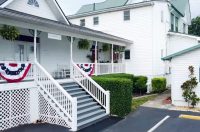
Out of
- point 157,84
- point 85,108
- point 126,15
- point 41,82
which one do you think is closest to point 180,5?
point 126,15

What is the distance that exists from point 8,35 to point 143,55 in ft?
47.2

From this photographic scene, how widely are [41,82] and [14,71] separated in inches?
62.2

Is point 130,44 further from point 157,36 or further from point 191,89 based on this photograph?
point 191,89

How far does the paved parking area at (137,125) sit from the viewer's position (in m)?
10.6

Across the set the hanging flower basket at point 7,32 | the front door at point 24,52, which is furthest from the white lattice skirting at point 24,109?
the front door at point 24,52

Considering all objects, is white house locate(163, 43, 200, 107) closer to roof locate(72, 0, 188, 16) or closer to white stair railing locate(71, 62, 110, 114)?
white stair railing locate(71, 62, 110, 114)

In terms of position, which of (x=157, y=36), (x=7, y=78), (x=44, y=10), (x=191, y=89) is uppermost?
(x=44, y=10)

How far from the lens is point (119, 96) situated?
1300 centimetres

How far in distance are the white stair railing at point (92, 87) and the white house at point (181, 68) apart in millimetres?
5383

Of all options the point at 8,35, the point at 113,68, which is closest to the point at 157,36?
the point at 113,68

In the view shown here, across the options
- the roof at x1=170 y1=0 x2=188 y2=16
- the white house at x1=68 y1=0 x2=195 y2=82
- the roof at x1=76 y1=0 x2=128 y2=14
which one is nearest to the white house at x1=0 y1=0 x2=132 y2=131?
the white house at x1=68 y1=0 x2=195 y2=82

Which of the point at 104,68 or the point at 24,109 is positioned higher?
the point at 104,68

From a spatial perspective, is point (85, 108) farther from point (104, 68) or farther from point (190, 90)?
point (190, 90)

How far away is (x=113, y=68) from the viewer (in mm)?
20609
